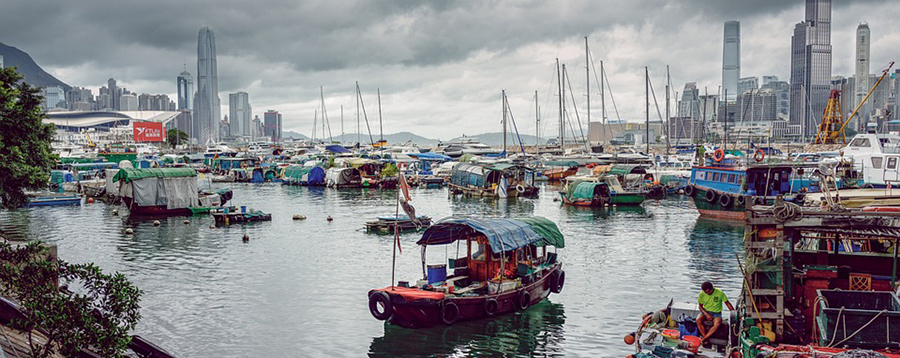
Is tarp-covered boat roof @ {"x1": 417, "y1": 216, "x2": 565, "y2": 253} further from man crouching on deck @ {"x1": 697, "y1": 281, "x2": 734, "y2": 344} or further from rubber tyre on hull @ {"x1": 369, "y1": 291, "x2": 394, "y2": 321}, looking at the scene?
man crouching on deck @ {"x1": 697, "y1": 281, "x2": 734, "y2": 344}

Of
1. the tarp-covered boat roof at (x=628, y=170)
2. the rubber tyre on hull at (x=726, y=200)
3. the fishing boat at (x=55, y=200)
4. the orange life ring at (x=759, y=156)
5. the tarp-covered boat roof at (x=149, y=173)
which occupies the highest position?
the orange life ring at (x=759, y=156)

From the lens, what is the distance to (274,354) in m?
16.7

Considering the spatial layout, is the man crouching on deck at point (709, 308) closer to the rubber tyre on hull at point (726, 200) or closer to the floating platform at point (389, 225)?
the floating platform at point (389, 225)

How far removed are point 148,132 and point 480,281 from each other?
12610 cm

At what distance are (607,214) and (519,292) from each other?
90.1ft

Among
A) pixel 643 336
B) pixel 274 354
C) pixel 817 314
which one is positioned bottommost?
pixel 274 354

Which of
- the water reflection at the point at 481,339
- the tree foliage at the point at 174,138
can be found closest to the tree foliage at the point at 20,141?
the water reflection at the point at 481,339

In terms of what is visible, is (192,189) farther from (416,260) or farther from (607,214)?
(607,214)

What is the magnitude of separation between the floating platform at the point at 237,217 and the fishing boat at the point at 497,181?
67.6 ft

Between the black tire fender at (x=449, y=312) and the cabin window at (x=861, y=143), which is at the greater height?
the cabin window at (x=861, y=143)

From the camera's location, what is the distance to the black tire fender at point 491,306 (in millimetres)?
18375

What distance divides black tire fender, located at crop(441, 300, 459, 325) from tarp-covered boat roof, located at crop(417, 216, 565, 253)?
186 cm

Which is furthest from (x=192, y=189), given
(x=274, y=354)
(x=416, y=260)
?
(x=274, y=354)

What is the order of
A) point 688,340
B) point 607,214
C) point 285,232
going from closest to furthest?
point 688,340 → point 285,232 → point 607,214
